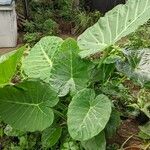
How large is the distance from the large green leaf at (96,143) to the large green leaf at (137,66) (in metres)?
0.42

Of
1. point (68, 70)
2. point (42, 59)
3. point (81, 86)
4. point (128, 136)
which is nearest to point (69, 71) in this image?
point (68, 70)

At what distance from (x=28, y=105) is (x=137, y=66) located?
2.32 ft

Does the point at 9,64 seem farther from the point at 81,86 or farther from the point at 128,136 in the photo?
the point at 128,136

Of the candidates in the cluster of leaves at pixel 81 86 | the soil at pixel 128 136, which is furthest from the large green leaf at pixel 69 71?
the soil at pixel 128 136

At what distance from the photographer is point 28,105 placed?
256cm

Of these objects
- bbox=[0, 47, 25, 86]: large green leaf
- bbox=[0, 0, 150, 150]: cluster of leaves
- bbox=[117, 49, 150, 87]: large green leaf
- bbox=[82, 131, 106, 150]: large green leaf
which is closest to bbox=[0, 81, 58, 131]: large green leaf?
bbox=[0, 0, 150, 150]: cluster of leaves

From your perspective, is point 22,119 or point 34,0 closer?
point 22,119

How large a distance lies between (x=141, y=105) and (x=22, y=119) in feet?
2.98

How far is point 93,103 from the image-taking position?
247cm

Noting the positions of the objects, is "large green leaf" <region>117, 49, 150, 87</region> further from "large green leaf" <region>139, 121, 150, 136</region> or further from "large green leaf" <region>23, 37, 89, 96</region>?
"large green leaf" <region>139, 121, 150, 136</region>

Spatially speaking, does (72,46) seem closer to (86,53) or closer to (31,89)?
(86,53)

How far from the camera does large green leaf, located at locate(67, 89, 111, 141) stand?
92.4 inches

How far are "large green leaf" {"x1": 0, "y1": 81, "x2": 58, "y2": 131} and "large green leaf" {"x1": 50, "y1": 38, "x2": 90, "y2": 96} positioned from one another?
0.29 feet

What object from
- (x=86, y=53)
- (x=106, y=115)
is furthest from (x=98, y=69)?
(x=106, y=115)
